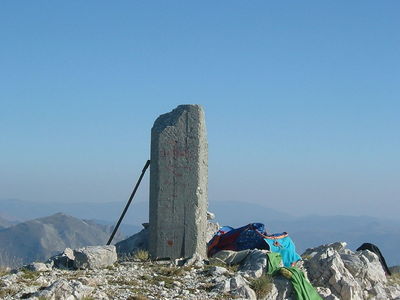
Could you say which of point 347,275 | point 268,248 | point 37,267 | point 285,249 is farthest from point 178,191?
point 347,275

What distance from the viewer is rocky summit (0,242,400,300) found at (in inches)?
432

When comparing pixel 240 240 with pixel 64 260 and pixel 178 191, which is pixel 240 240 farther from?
pixel 64 260

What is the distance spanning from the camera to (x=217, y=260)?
551 inches

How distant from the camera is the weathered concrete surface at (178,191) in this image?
1484cm

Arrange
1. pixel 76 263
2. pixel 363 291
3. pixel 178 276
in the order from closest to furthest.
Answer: pixel 178 276 < pixel 76 263 < pixel 363 291

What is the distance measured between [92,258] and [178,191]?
2.65 m

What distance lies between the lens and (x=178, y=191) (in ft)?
48.9

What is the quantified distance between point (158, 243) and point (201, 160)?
7.36 ft

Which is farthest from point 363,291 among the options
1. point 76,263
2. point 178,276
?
point 76,263

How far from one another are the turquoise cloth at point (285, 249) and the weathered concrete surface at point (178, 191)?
65.5 inches

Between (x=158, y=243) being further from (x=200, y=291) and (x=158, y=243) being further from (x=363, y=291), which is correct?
(x=363, y=291)

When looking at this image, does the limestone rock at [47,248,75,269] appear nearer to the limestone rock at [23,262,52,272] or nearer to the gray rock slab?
the limestone rock at [23,262,52,272]

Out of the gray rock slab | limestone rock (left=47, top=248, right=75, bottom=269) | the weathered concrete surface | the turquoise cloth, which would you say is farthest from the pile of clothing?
limestone rock (left=47, top=248, right=75, bottom=269)

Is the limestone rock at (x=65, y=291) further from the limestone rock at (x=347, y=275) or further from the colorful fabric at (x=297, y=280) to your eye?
the limestone rock at (x=347, y=275)
